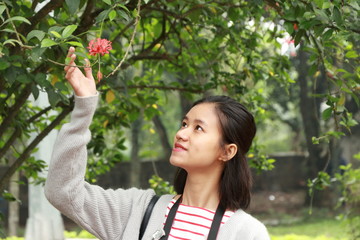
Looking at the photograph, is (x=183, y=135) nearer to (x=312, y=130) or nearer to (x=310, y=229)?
(x=310, y=229)

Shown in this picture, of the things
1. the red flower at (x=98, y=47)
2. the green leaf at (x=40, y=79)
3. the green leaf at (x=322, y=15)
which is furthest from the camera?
the green leaf at (x=40, y=79)

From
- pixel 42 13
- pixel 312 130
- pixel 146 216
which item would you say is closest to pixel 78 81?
pixel 146 216

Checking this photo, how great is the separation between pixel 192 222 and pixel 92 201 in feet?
0.86

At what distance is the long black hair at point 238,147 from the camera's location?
5.72 ft

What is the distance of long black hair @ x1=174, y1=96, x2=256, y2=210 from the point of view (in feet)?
5.72

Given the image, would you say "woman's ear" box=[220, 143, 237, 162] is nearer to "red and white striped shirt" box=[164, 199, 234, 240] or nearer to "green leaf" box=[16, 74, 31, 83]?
"red and white striped shirt" box=[164, 199, 234, 240]

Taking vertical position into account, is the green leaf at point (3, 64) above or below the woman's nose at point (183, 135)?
above

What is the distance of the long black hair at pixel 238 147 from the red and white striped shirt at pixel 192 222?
5 centimetres

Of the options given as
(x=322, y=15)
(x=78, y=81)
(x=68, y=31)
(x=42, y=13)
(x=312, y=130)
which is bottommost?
(x=78, y=81)

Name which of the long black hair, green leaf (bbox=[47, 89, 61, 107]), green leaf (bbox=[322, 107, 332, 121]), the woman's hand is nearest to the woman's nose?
the long black hair

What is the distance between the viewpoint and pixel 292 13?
217 cm

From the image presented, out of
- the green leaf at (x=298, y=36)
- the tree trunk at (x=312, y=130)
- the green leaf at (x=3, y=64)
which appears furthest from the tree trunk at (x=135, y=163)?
the green leaf at (x=3, y=64)

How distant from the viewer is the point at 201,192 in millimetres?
1739

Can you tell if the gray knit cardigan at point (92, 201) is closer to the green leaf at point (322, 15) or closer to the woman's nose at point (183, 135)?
the woman's nose at point (183, 135)
